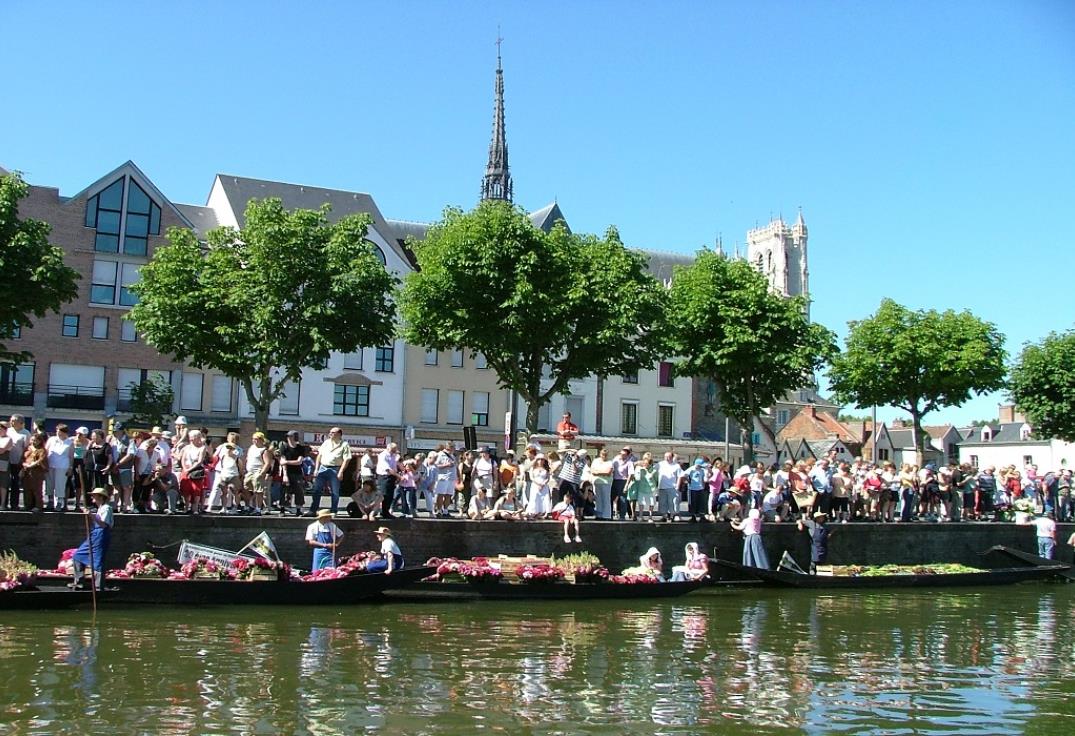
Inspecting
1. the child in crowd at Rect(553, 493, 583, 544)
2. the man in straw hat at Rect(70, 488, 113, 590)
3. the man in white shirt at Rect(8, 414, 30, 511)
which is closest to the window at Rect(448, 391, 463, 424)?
the child in crowd at Rect(553, 493, 583, 544)

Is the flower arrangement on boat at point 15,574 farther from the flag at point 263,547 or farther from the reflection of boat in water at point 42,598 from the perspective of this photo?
the flag at point 263,547

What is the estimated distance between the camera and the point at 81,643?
1678 centimetres

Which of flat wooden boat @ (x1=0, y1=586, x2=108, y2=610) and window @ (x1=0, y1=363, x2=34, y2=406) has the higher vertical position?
window @ (x1=0, y1=363, x2=34, y2=406)

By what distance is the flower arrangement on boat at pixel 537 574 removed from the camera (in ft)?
76.6

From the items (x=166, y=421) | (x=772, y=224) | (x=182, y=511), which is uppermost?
(x=772, y=224)

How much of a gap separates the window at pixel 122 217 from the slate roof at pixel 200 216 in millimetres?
2245

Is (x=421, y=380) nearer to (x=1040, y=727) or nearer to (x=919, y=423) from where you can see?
(x=919, y=423)

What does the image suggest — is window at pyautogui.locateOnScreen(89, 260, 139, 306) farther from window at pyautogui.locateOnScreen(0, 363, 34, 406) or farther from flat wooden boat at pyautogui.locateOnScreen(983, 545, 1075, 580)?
flat wooden boat at pyautogui.locateOnScreen(983, 545, 1075, 580)

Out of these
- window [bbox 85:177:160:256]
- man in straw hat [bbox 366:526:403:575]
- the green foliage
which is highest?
window [bbox 85:177:160:256]

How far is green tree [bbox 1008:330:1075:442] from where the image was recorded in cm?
5012

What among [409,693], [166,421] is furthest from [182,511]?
[166,421]

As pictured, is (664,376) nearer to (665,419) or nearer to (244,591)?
(665,419)

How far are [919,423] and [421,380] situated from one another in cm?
2335

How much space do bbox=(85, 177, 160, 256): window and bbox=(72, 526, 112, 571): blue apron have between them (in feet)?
102
